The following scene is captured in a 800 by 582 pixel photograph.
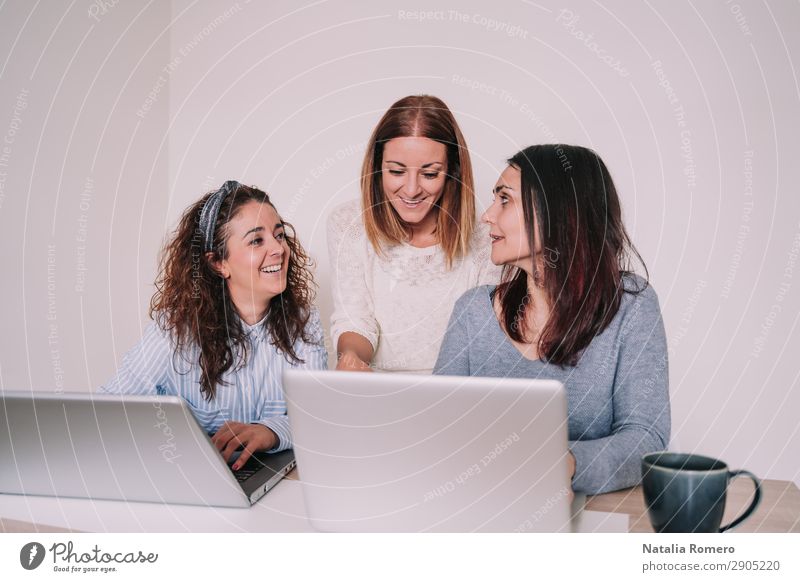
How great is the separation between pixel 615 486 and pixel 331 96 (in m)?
1.45

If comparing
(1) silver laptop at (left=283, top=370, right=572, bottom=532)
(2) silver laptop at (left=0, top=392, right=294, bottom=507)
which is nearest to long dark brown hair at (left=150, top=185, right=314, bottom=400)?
(2) silver laptop at (left=0, top=392, right=294, bottom=507)

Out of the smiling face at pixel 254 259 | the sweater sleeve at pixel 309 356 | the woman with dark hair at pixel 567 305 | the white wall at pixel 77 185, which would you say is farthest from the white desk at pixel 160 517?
the white wall at pixel 77 185

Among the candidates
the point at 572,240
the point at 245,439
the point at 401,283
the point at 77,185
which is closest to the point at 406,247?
the point at 401,283

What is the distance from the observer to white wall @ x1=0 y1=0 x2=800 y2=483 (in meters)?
1.46

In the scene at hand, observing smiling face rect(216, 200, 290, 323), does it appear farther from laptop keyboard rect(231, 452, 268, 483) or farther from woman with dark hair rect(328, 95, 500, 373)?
laptop keyboard rect(231, 452, 268, 483)

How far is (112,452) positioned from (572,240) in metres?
0.70

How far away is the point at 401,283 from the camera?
1430 mm

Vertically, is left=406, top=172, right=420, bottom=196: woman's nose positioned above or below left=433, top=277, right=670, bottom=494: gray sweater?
above

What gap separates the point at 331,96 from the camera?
6.11ft

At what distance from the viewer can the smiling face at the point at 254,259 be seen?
121cm

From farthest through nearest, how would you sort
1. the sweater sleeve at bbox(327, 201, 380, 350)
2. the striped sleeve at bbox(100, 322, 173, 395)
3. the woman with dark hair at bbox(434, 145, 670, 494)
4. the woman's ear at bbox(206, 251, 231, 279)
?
the sweater sleeve at bbox(327, 201, 380, 350) → the woman's ear at bbox(206, 251, 231, 279) → the striped sleeve at bbox(100, 322, 173, 395) → the woman with dark hair at bbox(434, 145, 670, 494)

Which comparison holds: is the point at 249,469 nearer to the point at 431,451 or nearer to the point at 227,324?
the point at 431,451

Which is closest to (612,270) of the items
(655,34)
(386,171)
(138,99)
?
(386,171)

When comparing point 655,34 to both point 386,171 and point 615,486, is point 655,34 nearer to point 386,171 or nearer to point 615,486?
point 386,171
